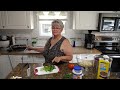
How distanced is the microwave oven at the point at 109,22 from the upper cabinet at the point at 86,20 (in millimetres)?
105

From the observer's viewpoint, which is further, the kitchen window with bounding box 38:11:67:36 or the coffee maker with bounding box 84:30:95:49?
the kitchen window with bounding box 38:11:67:36

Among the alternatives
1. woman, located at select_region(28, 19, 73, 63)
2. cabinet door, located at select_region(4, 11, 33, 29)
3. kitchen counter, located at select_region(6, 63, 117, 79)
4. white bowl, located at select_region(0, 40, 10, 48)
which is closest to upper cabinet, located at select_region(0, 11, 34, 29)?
cabinet door, located at select_region(4, 11, 33, 29)

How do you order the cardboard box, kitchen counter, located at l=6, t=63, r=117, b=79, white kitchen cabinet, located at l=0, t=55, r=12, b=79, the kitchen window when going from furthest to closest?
the kitchen window < white kitchen cabinet, located at l=0, t=55, r=12, b=79 < kitchen counter, located at l=6, t=63, r=117, b=79 < the cardboard box

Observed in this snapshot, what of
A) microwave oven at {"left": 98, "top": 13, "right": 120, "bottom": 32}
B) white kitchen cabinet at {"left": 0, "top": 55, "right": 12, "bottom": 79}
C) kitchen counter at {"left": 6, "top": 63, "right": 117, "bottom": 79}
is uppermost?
microwave oven at {"left": 98, "top": 13, "right": 120, "bottom": 32}

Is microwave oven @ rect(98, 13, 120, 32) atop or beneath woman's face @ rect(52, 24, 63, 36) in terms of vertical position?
atop

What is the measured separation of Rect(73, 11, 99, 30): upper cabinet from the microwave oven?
10 cm

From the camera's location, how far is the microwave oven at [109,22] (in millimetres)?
2822

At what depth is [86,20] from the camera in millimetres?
2900

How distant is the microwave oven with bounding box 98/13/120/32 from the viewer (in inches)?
111

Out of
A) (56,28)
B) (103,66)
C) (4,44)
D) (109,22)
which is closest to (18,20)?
(4,44)

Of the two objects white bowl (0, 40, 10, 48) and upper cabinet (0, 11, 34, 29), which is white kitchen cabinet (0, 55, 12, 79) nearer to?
white bowl (0, 40, 10, 48)
